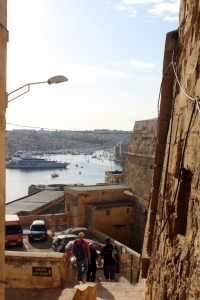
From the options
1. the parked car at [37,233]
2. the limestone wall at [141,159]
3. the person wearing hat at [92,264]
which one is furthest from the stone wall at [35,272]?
the limestone wall at [141,159]

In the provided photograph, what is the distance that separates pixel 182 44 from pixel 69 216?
14134 millimetres

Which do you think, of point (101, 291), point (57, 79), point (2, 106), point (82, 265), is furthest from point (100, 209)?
point (2, 106)

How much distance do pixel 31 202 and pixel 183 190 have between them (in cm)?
2255

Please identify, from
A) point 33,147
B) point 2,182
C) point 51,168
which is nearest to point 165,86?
point 2,182

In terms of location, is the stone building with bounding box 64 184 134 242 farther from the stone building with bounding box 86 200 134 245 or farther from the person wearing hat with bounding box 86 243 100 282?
the person wearing hat with bounding box 86 243 100 282

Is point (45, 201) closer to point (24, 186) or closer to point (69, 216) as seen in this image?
point (69, 216)

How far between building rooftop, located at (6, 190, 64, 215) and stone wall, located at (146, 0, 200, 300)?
17129 mm

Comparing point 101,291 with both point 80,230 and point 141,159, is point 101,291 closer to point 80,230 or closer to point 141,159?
point 80,230

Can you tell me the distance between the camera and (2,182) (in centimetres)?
482

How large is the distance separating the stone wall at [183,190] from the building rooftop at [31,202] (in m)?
17.1

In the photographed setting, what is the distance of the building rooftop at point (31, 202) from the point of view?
23266 mm

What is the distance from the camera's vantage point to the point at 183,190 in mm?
4727

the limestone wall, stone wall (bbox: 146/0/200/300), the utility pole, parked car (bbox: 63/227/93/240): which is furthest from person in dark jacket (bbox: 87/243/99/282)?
the limestone wall

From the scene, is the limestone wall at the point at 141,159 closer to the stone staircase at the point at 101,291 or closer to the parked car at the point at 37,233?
the parked car at the point at 37,233
